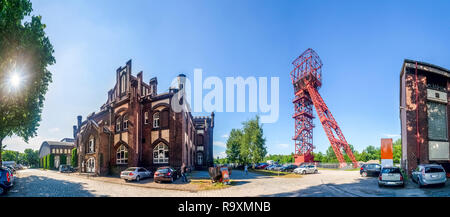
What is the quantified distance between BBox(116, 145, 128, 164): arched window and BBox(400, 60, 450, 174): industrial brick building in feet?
92.9

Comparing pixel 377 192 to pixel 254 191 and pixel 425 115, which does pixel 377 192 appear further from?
pixel 425 115

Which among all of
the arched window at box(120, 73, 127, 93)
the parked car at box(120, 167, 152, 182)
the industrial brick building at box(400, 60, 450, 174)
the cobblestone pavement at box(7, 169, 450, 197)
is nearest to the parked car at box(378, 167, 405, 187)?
the cobblestone pavement at box(7, 169, 450, 197)

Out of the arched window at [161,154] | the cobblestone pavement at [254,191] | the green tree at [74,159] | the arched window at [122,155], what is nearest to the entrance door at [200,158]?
the arched window at [122,155]

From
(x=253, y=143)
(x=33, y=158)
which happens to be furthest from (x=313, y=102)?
(x=33, y=158)

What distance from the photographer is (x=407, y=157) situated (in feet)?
63.7

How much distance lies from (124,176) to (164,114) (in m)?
7.43

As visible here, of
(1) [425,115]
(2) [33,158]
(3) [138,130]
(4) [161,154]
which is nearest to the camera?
(1) [425,115]

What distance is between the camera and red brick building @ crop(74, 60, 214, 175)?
79.7 feet

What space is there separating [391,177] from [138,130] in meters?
23.2

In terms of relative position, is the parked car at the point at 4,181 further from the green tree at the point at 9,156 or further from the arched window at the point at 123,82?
the green tree at the point at 9,156

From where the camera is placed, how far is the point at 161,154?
81.8 ft

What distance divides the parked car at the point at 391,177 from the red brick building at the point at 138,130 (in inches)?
686

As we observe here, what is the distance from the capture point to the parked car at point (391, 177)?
1471 cm
